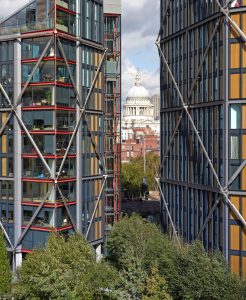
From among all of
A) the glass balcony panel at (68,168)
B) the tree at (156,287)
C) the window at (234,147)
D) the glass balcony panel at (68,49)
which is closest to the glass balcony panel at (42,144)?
the glass balcony panel at (68,168)

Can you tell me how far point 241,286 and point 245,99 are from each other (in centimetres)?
1412

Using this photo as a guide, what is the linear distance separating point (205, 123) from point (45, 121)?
44.9 ft

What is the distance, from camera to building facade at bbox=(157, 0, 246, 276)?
131 ft

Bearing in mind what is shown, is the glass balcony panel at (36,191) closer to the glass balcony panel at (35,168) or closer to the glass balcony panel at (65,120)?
the glass balcony panel at (35,168)

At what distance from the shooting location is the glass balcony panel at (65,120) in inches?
1822

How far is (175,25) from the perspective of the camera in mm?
50656

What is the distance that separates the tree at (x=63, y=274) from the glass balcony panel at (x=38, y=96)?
12.8m

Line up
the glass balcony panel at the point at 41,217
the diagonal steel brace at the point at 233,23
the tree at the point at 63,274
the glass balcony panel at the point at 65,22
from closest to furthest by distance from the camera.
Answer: the tree at the point at 63,274 < the diagonal steel brace at the point at 233,23 < the glass balcony panel at the point at 41,217 < the glass balcony panel at the point at 65,22

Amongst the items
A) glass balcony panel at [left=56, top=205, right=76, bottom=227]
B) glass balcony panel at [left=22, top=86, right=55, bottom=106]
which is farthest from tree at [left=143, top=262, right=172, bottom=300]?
glass balcony panel at [left=22, top=86, right=55, bottom=106]

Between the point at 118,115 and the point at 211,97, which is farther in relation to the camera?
the point at 118,115

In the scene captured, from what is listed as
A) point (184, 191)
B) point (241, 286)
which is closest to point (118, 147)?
point (184, 191)

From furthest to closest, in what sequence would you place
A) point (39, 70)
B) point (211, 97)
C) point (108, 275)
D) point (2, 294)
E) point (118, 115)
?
point (118, 115), point (39, 70), point (211, 97), point (2, 294), point (108, 275)

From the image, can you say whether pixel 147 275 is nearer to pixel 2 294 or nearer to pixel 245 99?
pixel 2 294

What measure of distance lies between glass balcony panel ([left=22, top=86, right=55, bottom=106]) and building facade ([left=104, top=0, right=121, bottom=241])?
35.0 feet
